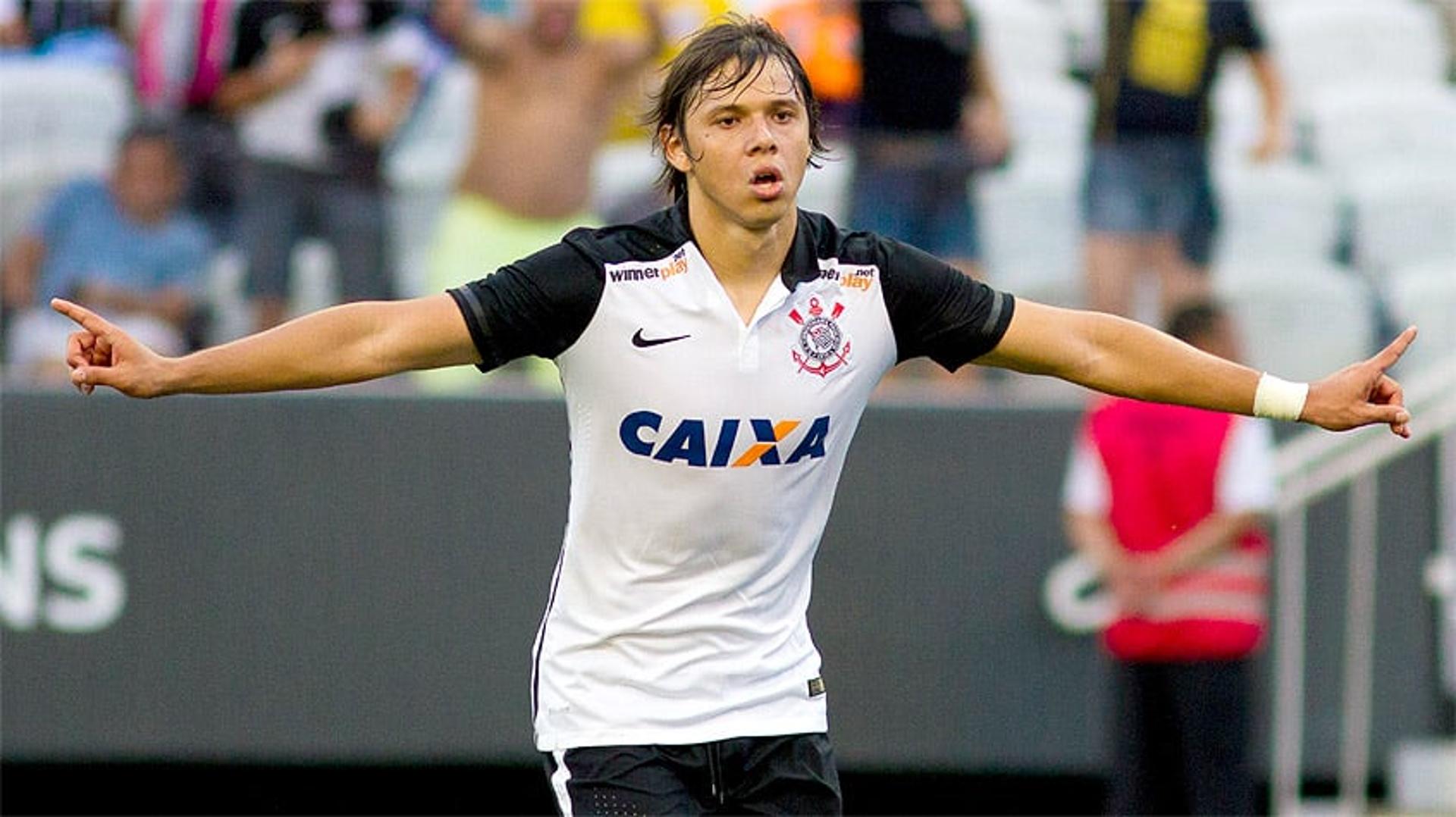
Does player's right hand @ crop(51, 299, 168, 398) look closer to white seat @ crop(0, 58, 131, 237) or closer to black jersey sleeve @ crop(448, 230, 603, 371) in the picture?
black jersey sleeve @ crop(448, 230, 603, 371)

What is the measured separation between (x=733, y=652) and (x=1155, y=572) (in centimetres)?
415

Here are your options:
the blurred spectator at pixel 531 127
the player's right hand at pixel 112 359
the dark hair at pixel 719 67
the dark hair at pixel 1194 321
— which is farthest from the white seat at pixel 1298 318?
the player's right hand at pixel 112 359

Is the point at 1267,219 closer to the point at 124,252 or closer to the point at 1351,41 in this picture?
the point at 1351,41

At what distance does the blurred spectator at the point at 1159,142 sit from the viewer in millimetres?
9422

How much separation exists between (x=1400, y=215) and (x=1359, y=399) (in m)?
4.91

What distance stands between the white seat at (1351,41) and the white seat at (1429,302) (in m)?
1.14

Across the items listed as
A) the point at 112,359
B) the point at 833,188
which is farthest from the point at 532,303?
the point at 833,188

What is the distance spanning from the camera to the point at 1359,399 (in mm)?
5188

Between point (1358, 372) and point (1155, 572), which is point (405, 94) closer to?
point (1155, 572)

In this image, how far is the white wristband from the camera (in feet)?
17.1

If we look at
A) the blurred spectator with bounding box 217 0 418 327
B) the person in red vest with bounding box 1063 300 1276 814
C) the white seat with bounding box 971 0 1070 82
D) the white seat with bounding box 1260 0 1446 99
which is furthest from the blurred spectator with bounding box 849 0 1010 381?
the blurred spectator with bounding box 217 0 418 327

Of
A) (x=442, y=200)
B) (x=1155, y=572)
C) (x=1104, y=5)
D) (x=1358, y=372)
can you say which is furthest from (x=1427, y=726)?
(x=1358, y=372)

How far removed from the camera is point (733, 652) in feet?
16.8

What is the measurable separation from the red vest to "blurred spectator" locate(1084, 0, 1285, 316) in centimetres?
56
